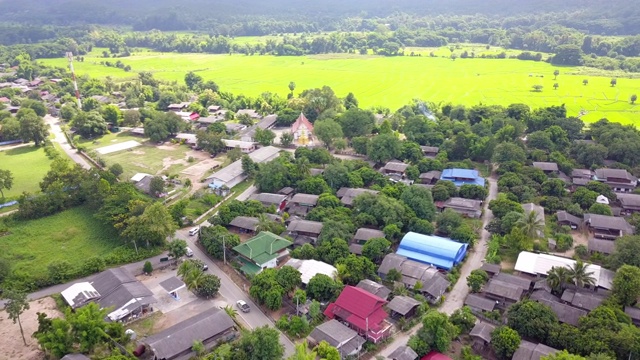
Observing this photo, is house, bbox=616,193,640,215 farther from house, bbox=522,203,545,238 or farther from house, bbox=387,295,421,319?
house, bbox=387,295,421,319

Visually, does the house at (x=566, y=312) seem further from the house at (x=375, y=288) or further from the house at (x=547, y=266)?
the house at (x=375, y=288)

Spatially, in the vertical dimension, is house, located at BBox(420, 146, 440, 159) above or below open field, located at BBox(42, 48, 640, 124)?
below

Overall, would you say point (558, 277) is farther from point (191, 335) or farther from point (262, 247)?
point (191, 335)

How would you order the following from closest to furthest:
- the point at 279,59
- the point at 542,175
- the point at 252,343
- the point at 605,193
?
the point at 252,343 < the point at 605,193 < the point at 542,175 < the point at 279,59

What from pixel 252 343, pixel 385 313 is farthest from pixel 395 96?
pixel 252 343

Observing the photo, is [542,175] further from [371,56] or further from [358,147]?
[371,56]

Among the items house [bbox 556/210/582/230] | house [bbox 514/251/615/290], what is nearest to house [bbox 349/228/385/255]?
house [bbox 514/251/615/290]
